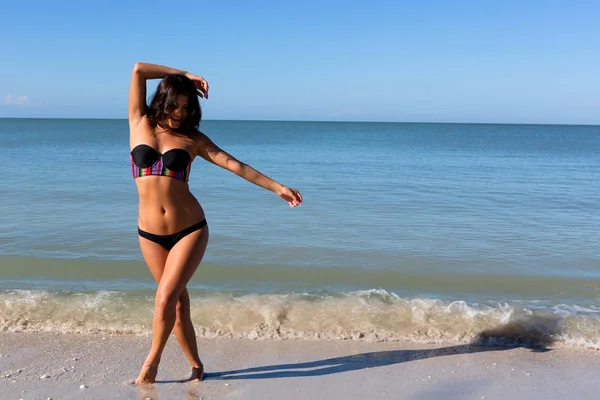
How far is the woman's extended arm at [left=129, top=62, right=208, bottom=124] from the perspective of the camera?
3.92 m

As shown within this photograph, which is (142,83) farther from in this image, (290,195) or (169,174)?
(290,195)

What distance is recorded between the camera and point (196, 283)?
7477mm

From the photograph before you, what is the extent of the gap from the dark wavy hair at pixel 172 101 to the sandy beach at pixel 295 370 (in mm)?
1885

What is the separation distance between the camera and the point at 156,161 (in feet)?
12.6

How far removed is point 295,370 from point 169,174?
191 cm

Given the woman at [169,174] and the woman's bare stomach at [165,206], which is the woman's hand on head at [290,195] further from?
the woman's bare stomach at [165,206]

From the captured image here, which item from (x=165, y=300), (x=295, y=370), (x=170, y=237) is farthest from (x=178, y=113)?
(x=295, y=370)

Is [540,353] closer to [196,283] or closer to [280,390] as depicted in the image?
[280,390]

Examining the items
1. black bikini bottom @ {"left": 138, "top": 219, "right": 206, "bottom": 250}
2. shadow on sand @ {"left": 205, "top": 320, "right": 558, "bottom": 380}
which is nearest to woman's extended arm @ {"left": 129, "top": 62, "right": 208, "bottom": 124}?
black bikini bottom @ {"left": 138, "top": 219, "right": 206, "bottom": 250}

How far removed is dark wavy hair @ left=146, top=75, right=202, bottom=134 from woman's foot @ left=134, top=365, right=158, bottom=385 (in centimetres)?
170

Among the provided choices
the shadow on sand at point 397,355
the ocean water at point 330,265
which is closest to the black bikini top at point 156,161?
the shadow on sand at point 397,355

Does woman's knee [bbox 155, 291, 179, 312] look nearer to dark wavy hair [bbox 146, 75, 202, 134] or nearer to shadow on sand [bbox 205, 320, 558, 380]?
shadow on sand [bbox 205, 320, 558, 380]

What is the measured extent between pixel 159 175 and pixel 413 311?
11.1ft

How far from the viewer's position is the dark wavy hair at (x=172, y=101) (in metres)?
3.80
